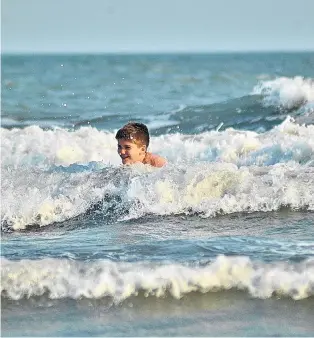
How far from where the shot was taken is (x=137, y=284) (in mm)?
5930

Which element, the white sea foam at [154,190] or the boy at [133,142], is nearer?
the white sea foam at [154,190]

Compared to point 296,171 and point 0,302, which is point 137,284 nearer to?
point 0,302

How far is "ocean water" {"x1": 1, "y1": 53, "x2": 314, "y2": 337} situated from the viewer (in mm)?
5605

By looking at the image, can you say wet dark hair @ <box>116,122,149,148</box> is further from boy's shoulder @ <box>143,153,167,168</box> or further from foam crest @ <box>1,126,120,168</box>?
foam crest @ <box>1,126,120,168</box>

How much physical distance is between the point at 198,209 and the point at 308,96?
9755 millimetres

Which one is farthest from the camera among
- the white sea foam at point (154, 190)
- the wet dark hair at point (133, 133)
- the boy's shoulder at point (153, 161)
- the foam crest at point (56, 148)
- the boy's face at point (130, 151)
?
the foam crest at point (56, 148)

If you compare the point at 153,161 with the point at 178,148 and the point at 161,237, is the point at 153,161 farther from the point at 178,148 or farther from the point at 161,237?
the point at 178,148

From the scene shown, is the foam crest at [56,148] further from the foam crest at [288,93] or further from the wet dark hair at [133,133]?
the foam crest at [288,93]

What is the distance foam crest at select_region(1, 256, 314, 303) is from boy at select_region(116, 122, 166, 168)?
2878 mm

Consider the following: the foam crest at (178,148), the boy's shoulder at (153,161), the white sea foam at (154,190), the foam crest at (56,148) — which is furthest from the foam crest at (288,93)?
the boy's shoulder at (153,161)

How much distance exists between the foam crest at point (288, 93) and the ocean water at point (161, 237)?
2.20 metres

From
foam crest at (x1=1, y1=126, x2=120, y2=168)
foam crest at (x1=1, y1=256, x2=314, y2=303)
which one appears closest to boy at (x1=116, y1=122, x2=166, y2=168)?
foam crest at (x1=1, y1=126, x2=120, y2=168)

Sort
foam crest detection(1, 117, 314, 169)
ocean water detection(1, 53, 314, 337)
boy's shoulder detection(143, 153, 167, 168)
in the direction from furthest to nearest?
foam crest detection(1, 117, 314, 169) → boy's shoulder detection(143, 153, 167, 168) → ocean water detection(1, 53, 314, 337)

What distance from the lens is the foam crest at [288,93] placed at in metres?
17.6
